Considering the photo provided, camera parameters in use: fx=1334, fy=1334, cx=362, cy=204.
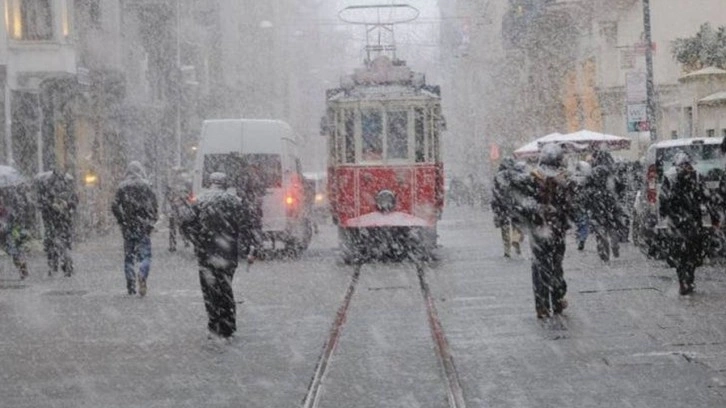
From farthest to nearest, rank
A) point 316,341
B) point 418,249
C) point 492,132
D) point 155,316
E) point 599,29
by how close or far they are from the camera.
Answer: point 492,132
point 599,29
point 418,249
point 155,316
point 316,341

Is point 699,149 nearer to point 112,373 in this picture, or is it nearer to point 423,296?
point 423,296

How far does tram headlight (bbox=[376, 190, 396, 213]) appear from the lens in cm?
2298

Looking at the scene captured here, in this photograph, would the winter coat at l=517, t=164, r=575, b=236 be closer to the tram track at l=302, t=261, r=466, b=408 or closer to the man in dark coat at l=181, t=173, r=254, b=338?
the tram track at l=302, t=261, r=466, b=408

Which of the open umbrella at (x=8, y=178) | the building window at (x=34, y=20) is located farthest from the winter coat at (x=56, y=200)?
the building window at (x=34, y=20)

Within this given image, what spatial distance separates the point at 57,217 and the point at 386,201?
5.66m

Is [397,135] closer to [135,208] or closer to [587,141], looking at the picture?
[135,208]

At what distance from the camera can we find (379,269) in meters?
21.2

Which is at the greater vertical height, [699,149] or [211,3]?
[211,3]

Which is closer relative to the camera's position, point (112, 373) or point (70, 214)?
point (112, 373)

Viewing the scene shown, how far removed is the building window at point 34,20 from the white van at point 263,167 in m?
6.77

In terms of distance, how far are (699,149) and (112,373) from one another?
12.8 meters

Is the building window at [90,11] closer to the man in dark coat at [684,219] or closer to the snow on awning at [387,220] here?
the snow on awning at [387,220]

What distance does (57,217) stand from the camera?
2061 centimetres

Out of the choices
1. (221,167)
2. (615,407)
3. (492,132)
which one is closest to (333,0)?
(492,132)
